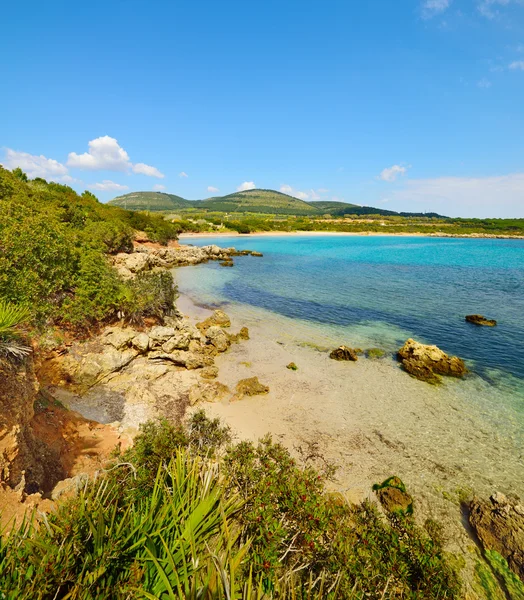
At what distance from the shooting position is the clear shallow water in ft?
66.2

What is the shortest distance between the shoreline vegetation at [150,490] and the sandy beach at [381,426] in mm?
575

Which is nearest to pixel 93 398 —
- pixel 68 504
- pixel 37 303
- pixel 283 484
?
pixel 37 303

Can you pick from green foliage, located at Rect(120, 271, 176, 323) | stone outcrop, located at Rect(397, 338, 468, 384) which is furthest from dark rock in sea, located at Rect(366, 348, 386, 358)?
green foliage, located at Rect(120, 271, 176, 323)

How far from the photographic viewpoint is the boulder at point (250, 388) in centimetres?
1435

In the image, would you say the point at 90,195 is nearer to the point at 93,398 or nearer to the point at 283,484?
the point at 93,398

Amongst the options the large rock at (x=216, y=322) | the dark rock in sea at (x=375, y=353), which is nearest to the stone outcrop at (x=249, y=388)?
the dark rock in sea at (x=375, y=353)

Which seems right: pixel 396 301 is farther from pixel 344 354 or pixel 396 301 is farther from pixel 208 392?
pixel 208 392

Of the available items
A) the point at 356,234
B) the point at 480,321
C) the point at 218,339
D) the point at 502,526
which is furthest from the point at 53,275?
the point at 356,234

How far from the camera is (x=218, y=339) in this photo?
19.1 metres

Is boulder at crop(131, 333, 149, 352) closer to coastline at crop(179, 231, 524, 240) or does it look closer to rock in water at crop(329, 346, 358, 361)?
rock in water at crop(329, 346, 358, 361)

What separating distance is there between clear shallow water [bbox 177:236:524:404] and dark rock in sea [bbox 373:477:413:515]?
923 cm

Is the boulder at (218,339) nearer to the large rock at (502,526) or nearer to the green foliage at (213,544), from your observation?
the green foliage at (213,544)

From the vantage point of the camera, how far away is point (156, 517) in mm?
4484

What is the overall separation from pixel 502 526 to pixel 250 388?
981cm
